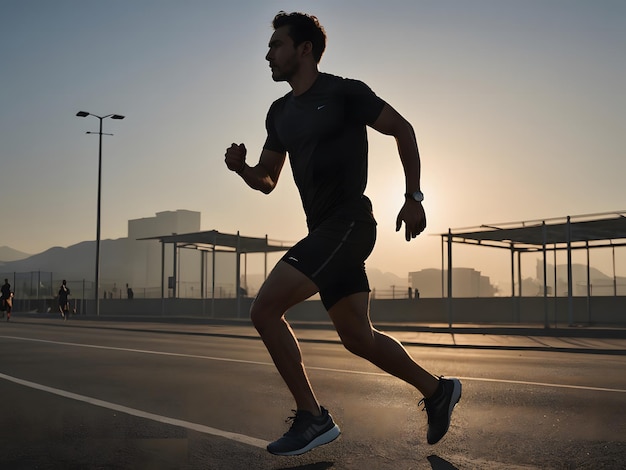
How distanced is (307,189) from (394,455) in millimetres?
1429

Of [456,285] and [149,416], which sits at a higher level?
[456,285]

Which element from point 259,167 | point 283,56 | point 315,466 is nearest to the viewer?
point 315,466

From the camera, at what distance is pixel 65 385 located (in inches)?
298

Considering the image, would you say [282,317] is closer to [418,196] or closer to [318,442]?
[318,442]

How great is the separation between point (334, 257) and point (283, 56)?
112 cm

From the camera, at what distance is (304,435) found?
3.85 m

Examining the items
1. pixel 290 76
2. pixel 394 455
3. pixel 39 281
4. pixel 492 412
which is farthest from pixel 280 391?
pixel 39 281

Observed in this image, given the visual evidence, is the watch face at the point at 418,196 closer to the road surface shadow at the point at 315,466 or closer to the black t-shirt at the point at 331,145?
the black t-shirt at the point at 331,145

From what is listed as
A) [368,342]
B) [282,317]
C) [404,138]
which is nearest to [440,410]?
[368,342]

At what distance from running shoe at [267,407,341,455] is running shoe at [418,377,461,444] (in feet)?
1.64

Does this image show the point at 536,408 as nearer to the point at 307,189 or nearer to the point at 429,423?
the point at 429,423

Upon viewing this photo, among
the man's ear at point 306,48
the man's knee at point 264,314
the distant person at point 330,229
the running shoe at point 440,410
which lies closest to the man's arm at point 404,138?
the distant person at point 330,229

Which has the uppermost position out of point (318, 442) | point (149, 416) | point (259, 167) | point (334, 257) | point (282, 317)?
point (259, 167)

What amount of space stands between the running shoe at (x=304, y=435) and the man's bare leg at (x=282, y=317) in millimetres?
45
